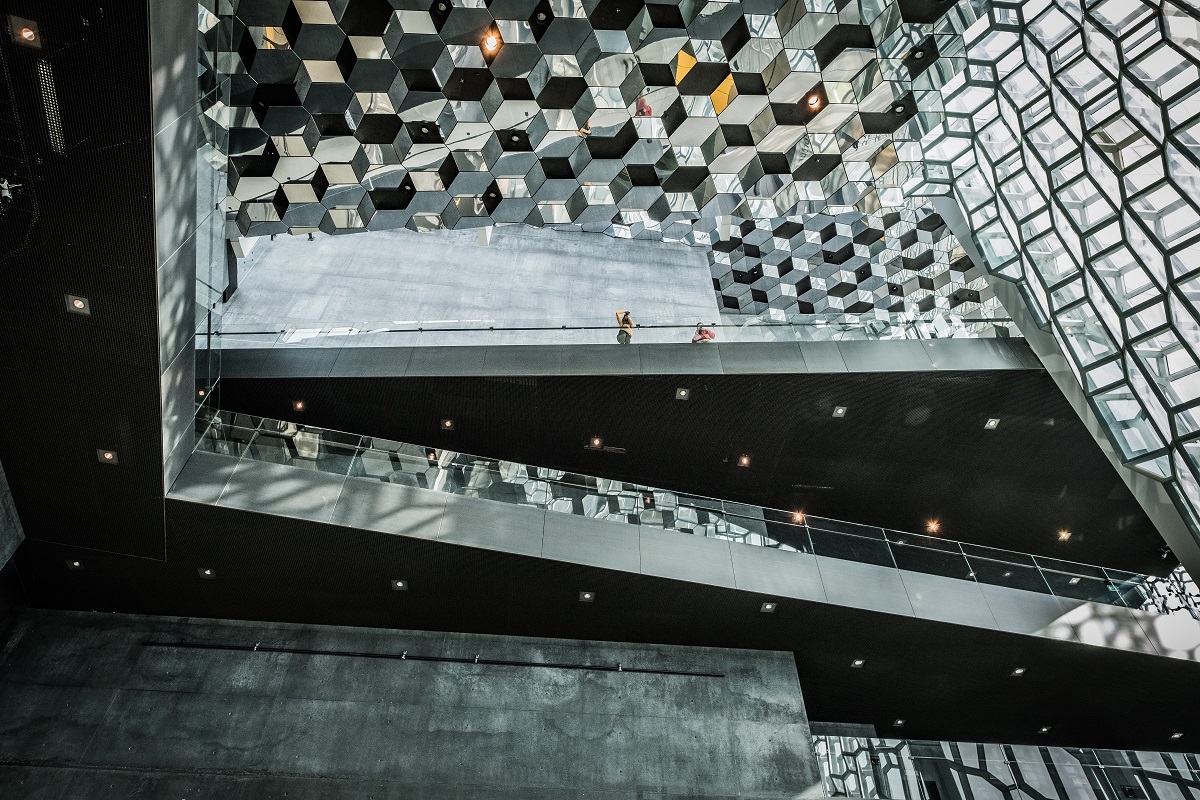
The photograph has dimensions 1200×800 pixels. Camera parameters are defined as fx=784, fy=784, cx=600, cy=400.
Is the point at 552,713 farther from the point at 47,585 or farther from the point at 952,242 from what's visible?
the point at 952,242

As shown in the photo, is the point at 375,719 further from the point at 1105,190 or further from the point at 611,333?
the point at 1105,190

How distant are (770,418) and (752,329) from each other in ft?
5.93

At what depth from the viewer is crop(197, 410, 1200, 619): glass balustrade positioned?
1395cm

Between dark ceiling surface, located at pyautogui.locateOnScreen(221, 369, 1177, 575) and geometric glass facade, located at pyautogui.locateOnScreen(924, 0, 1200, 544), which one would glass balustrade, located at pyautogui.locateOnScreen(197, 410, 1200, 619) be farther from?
geometric glass facade, located at pyautogui.locateOnScreen(924, 0, 1200, 544)

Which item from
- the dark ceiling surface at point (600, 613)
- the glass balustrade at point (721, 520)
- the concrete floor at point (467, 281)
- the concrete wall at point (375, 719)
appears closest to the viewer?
the concrete wall at point (375, 719)

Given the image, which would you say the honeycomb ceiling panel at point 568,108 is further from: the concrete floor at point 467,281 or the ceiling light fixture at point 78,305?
the ceiling light fixture at point 78,305

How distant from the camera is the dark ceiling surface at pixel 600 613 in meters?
13.6

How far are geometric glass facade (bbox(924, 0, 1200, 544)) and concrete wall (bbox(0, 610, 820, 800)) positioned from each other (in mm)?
7561

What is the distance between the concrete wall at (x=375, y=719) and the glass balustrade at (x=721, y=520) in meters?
2.60

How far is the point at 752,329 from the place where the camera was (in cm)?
1548

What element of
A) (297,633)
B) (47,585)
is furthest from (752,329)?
(47,585)

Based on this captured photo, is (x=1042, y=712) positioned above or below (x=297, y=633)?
below

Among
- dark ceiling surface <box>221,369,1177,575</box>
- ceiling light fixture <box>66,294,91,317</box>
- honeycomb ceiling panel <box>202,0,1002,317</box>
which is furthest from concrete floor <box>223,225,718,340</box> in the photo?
ceiling light fixture <box>66,294,91,317</box>

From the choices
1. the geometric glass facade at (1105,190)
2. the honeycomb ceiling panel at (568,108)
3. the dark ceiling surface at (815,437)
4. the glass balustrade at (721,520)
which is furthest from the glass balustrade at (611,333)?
the glass balustrade at (721,520)
